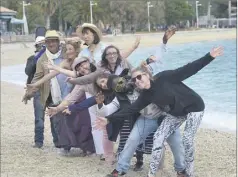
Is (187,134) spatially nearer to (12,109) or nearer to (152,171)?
(152,171)

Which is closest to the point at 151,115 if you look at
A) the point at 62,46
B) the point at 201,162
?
the point at 201,162

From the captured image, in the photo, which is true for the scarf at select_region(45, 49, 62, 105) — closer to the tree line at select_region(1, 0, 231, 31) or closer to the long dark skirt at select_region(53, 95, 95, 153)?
the long dark skirt at select_region(53, 95, 95, 153)

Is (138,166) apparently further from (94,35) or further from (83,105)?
(94,35)

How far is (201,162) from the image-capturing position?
5.95 metres

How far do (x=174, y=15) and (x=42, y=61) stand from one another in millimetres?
86642

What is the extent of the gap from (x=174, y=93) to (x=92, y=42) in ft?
4.99

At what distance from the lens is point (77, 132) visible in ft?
20.4

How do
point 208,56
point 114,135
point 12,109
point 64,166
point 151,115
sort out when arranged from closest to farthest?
point 208,56, point 151,115, point 114,135, point 64,166, point 12,109

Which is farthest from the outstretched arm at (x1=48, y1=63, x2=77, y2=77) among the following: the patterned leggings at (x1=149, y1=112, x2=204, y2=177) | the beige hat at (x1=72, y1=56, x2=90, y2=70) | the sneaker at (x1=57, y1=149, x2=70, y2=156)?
the patterned leggings at (x1=149, y1=112, x2=204, y2=177)

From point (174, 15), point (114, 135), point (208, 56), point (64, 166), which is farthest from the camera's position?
point (174, 15)

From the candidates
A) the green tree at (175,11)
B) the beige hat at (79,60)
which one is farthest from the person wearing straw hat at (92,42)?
the green tree at (175,11)

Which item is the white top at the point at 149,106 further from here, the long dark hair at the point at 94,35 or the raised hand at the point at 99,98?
the long dark hair at the point at 94,35

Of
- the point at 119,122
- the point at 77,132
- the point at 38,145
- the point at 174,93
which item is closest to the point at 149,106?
the point at 174,93

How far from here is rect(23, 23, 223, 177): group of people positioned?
184 inches
